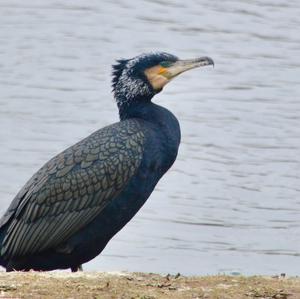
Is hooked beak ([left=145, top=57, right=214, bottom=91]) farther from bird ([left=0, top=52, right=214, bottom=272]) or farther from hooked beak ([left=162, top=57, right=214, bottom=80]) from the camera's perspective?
bird ([left=0, top=52, right=214, bottom=272])

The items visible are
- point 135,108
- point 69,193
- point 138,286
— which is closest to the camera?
point 138,286

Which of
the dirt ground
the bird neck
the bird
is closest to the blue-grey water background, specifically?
the bird neck

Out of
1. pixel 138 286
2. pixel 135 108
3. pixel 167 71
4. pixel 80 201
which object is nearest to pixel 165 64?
pixel 167 71

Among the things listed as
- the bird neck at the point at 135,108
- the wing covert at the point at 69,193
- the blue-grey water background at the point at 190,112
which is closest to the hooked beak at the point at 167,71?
the bird neck at the point at 135,108

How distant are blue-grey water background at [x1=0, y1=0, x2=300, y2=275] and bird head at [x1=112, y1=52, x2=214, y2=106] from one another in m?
2.29

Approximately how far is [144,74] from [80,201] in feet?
3.44

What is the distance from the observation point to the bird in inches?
397

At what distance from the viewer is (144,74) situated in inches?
421

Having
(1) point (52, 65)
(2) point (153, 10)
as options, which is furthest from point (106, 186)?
(2) point (153, 10)

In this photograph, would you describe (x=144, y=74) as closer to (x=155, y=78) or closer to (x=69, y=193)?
(x=155, y=78)

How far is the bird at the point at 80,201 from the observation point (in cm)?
1009

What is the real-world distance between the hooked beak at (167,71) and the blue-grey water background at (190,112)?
2.29m

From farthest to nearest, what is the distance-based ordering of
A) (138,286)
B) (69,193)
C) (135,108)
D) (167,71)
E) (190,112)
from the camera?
1. (190,112)
2. (167,71)
3. (135,108)
4. (69,193)
5. (138,286)

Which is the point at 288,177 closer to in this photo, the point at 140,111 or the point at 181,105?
the point at 181,105
